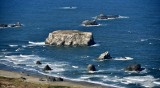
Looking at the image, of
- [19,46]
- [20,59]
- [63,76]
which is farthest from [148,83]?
[19,46]

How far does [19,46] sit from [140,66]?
51.0 meters

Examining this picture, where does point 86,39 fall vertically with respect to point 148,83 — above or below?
above

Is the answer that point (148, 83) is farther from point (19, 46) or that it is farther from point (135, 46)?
point (19, 46)

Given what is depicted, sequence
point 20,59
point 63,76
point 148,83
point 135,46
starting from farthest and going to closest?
1. point 135,46
2. point 20,59
3. point 63,76
4. point 148,83

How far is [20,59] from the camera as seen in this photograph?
6639 inches

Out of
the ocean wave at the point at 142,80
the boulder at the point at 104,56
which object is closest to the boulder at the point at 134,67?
the ocean wave at the point at 142,80

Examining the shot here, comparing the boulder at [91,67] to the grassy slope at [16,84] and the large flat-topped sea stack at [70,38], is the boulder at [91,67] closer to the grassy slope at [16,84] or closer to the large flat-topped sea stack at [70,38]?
the grassy slope at [16,84]

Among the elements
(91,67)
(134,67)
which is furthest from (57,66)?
(134,67)

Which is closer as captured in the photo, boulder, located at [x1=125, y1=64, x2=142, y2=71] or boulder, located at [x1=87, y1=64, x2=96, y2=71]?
boulder, located at [x1=125, y1=64, x2=142, y2=71]

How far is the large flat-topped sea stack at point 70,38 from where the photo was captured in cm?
18362

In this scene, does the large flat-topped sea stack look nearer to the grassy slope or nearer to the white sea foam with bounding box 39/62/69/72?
the white sea foam with bounding box 39/62/69/72

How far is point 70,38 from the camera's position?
185 meters

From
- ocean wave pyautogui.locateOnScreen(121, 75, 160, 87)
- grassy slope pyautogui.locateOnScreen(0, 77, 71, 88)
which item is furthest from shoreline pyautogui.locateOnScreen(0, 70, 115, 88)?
ocean wave pyautogui.locateOnScreen(121, 75, 160, 87)

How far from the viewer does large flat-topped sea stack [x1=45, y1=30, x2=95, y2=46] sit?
602ft
